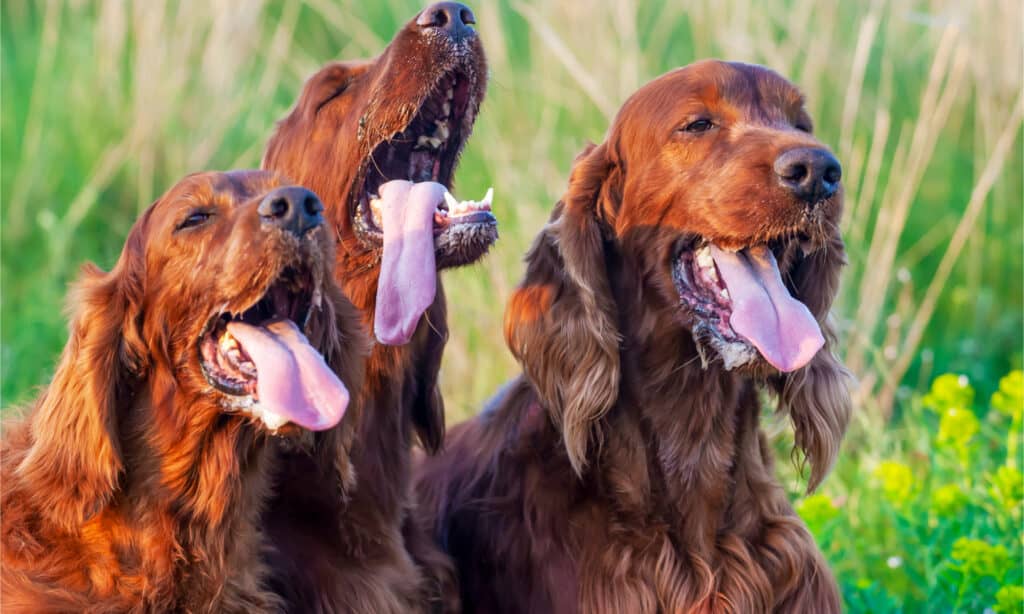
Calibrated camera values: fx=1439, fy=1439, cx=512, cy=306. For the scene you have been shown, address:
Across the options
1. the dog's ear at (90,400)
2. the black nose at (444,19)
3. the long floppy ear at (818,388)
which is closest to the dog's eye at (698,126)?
the long floppy ear at (818,388)

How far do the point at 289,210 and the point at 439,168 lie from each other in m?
0.95

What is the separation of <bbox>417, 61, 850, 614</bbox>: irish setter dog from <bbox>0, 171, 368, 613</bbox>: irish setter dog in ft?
2.28

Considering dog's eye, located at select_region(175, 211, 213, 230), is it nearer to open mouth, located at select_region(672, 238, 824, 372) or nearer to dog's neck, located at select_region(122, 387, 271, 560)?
dog's neck, located at select_region(122, 387, 271, 560)

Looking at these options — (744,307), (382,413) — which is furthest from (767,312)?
(382,413)

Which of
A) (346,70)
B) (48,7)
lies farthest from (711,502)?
(48,7)

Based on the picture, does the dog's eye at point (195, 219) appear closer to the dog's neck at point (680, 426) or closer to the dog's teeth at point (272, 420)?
the dog's teeth at point (272, 420)

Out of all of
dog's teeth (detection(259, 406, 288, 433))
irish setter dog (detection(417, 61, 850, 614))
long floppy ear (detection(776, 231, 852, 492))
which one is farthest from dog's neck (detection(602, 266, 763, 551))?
dog's teeth (detection(259, 406, 288, 433))

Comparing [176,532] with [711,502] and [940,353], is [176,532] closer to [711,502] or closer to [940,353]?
[711,502]

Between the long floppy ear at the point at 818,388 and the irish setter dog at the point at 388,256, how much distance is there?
0.83m

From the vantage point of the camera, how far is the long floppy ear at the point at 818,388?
145 inches

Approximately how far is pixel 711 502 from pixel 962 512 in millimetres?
→ 1369

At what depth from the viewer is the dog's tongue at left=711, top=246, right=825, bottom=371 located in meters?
3.34

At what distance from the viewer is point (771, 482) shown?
3598mm

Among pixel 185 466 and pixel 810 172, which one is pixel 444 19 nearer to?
pixel 810 172
